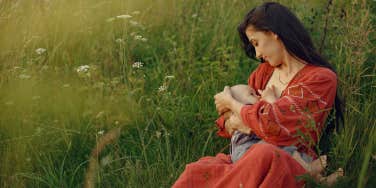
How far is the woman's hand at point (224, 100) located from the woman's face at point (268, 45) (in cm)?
28

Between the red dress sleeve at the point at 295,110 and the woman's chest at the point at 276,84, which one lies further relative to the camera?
the woman's chest at the point at 276,84

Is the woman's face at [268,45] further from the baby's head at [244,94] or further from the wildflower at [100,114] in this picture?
the wildflower at [100,114]

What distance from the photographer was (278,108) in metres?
3.10

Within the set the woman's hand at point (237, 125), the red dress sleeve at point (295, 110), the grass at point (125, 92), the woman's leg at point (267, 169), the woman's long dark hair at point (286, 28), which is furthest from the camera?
the grass at point (125, 92)

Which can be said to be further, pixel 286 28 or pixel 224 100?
pixel 224 100

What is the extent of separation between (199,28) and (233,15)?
46 cm

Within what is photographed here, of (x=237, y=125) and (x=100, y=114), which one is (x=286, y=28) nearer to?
(x=237, y=125)

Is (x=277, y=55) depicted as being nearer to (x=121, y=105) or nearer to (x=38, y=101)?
(x=121, y=105)

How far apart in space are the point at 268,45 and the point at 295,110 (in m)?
0.41

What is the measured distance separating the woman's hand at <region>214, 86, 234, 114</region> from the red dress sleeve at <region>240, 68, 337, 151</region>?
0.19 m

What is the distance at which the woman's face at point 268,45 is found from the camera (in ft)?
10.8

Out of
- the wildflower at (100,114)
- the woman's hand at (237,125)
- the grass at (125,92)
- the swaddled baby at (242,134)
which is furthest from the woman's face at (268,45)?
the wildflower at (100,114)

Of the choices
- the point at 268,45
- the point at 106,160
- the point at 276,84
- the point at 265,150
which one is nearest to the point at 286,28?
the point at 268,45

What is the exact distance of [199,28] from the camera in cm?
464
